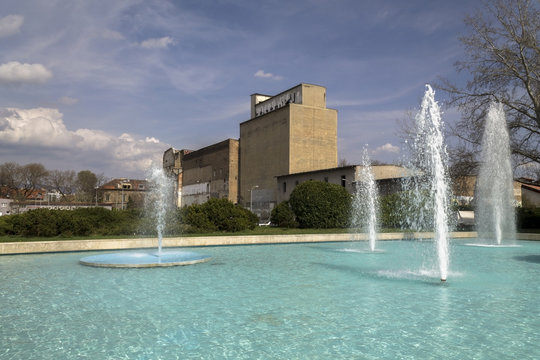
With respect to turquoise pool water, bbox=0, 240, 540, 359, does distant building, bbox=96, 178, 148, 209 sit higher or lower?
higher

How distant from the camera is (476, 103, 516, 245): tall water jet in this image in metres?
19.9

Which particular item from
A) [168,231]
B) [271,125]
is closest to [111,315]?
[168,231]

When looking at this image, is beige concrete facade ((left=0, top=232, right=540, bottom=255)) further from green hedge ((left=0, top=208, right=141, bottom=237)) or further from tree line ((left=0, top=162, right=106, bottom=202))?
tree line ((left=0, top=162, right=106, bottom=202))

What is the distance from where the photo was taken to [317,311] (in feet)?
19.3

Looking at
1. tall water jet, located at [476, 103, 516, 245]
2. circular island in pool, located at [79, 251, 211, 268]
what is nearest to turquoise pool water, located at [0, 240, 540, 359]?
circular island in pool, located at [79, 251, 211, 268]

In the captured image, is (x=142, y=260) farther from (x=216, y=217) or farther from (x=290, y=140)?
(x=290, y=140)

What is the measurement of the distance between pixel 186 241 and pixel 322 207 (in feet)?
33.6

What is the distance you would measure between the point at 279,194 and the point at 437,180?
126ft

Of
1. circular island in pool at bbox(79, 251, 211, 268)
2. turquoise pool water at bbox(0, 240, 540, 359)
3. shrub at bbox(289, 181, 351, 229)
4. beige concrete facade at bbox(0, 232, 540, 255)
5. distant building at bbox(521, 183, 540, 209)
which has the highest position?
distant building at bbox(521, 183, 540, 209)

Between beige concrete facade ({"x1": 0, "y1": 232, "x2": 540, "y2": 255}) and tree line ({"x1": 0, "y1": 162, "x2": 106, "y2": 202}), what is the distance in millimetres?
59245

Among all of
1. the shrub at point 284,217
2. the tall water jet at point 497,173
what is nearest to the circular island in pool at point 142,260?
the shrub at point 284,217

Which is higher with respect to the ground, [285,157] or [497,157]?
[285,157]

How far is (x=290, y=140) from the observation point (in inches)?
1930

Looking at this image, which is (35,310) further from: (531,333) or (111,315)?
(531,333)
